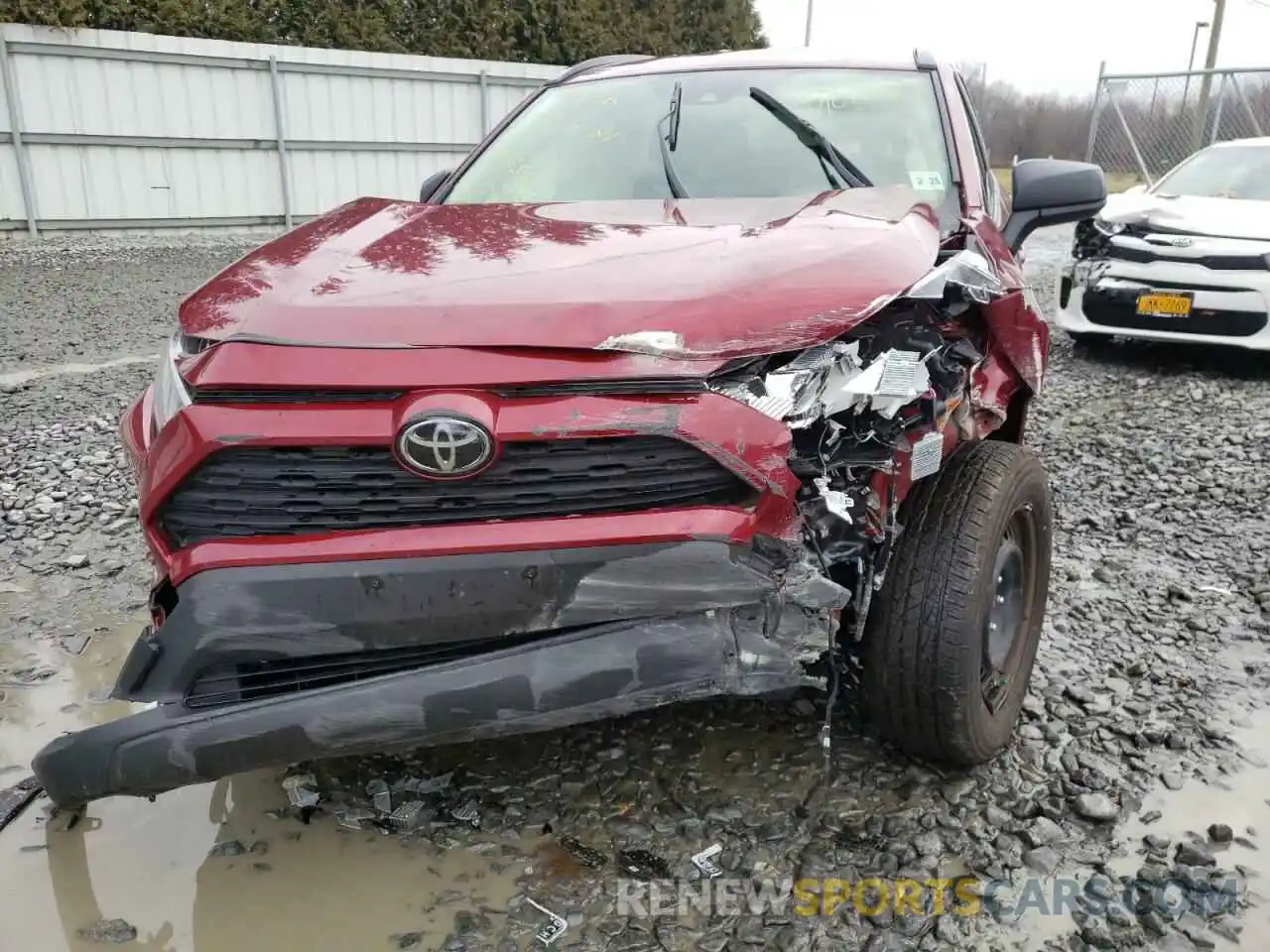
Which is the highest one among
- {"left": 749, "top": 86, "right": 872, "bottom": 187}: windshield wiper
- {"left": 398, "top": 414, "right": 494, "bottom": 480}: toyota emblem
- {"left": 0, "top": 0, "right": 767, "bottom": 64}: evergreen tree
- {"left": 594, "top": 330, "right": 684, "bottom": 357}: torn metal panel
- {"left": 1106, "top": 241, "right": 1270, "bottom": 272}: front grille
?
{"left": 0, "top": 0, "right": 767, "bottom": 64}: evergreen tree

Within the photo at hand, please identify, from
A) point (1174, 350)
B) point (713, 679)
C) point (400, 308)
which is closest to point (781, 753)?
point (713, 679)

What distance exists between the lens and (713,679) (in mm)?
1804

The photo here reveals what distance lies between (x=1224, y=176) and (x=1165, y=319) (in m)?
1.71

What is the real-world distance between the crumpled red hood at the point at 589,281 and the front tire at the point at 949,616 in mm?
516

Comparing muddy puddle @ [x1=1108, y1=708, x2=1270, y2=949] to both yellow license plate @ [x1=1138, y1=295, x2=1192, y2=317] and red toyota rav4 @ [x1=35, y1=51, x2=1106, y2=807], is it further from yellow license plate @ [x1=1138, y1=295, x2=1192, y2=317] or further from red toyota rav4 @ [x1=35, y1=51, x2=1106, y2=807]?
yellow license plate @ [x1=1138, y1=295, x2=1192, y2=317]

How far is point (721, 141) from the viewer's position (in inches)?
119

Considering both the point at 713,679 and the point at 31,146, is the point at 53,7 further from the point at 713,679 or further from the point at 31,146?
the point at 713,679

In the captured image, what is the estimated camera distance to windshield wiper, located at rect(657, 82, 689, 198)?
285 centimetres

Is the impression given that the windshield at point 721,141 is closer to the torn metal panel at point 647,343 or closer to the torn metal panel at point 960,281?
the torn metal panel at point 960,281

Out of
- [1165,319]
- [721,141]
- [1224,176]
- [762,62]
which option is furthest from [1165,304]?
[721,141]

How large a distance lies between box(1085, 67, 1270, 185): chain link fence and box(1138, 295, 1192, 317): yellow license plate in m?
7.84

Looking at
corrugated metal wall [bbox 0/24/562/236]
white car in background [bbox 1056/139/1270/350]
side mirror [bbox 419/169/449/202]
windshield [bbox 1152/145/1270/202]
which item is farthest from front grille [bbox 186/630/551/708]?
corrugated metal wall [bbox 0/24/562/236]

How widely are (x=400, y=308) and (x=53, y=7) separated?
11.5 meters

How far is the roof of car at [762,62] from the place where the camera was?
3320 millimetres
